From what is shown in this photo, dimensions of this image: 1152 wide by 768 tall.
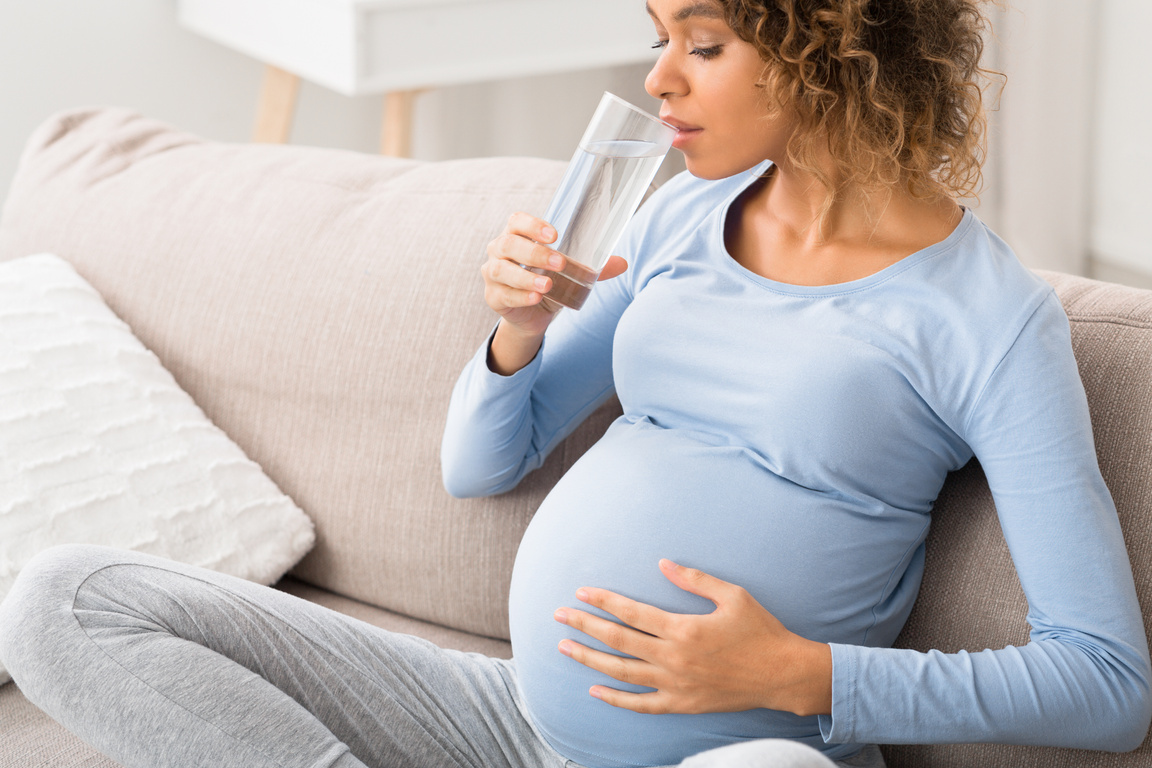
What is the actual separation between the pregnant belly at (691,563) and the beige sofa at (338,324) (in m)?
0.23

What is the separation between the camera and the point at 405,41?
207 cm

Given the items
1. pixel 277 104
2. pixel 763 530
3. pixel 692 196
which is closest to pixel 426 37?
pixel 277 104

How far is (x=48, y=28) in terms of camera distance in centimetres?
238

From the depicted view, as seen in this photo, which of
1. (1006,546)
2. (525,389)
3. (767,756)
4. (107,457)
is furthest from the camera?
(107,457)

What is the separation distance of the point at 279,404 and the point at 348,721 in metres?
0.51

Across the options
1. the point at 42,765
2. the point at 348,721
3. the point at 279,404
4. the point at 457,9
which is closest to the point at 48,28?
the point at 457,9

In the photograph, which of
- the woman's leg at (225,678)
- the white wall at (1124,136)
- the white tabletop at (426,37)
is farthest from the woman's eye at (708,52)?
the white wall at (1124,136)

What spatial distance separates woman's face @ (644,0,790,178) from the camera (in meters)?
0.86

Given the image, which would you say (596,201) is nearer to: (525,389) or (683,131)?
(683,131)

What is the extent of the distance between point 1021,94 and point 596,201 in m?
2.01

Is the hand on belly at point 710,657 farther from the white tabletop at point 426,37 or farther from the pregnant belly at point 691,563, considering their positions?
the white tabletop at point 426,37

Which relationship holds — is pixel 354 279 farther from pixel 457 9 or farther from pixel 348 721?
pixel 457 9

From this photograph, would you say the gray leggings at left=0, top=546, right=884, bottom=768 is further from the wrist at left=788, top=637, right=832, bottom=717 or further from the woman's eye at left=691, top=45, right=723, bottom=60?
the woman's eye at left=691, top=45, right=723, bottom=60

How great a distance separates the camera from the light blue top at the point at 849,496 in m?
0.80
